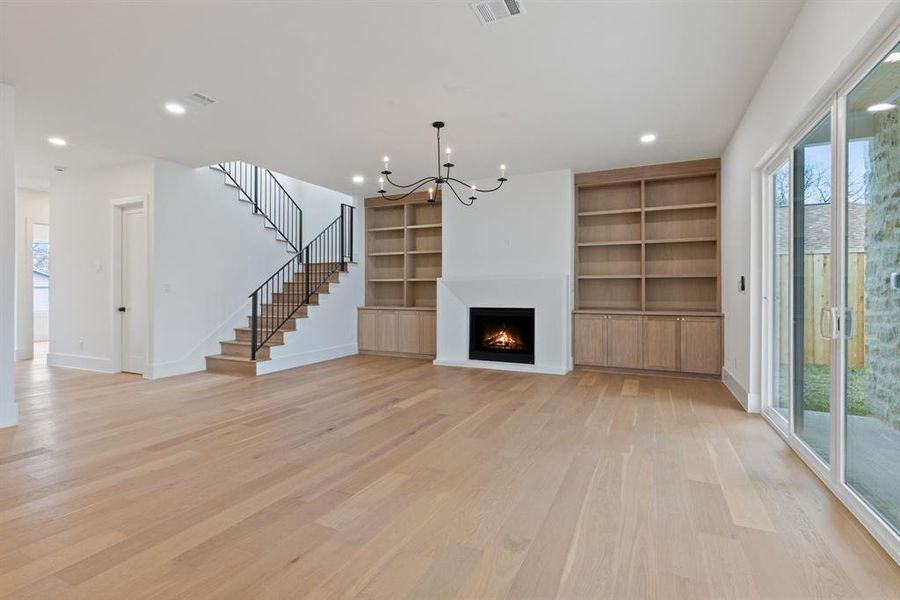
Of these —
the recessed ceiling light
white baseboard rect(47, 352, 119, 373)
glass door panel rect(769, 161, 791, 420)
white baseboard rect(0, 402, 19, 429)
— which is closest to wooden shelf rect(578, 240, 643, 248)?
glass door panel rect(769, 161, 791, 420)

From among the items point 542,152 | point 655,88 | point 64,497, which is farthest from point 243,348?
point 655,88

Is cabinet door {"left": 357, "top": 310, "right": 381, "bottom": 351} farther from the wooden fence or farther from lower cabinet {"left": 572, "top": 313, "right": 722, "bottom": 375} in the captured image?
the wooden fence

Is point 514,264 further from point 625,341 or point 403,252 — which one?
point 403,252

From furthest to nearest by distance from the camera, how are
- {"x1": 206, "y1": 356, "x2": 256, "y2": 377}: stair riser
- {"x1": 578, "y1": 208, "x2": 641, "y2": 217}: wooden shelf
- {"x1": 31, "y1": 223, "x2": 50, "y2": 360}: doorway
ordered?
{"x1": 31, "y1": 223, "x2": 50, "y2": 360}: doorway, {"x1": 578, "y1": 208, "x2": 641, "y2": 217}: wooden shelf, {"x1": 206, "y1": 356, "x2": 256, "y2": 377}: stair riser

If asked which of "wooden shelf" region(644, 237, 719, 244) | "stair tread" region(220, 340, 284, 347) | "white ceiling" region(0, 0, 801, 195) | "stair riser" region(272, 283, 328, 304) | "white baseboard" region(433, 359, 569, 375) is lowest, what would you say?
"white baseboard" region(433, 359, 569, 375)

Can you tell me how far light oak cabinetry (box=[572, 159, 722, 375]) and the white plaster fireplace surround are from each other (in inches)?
15.2

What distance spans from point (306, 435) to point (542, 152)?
411 cm

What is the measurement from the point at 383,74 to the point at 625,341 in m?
4.44

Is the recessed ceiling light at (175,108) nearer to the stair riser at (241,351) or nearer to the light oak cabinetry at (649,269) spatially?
the stair riser at (241,351)

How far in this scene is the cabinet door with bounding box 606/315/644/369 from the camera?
5844 millimetres

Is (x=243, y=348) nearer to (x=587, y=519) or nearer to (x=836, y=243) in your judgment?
(x=587, y=519)

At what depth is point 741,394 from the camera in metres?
4.36

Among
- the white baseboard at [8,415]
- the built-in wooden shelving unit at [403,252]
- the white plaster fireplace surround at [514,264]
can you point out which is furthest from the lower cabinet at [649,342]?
the white baseboard at [8,415]

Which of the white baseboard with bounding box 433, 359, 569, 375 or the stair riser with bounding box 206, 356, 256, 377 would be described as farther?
the white baseboard with bounding box 433, 359, 569, 375
